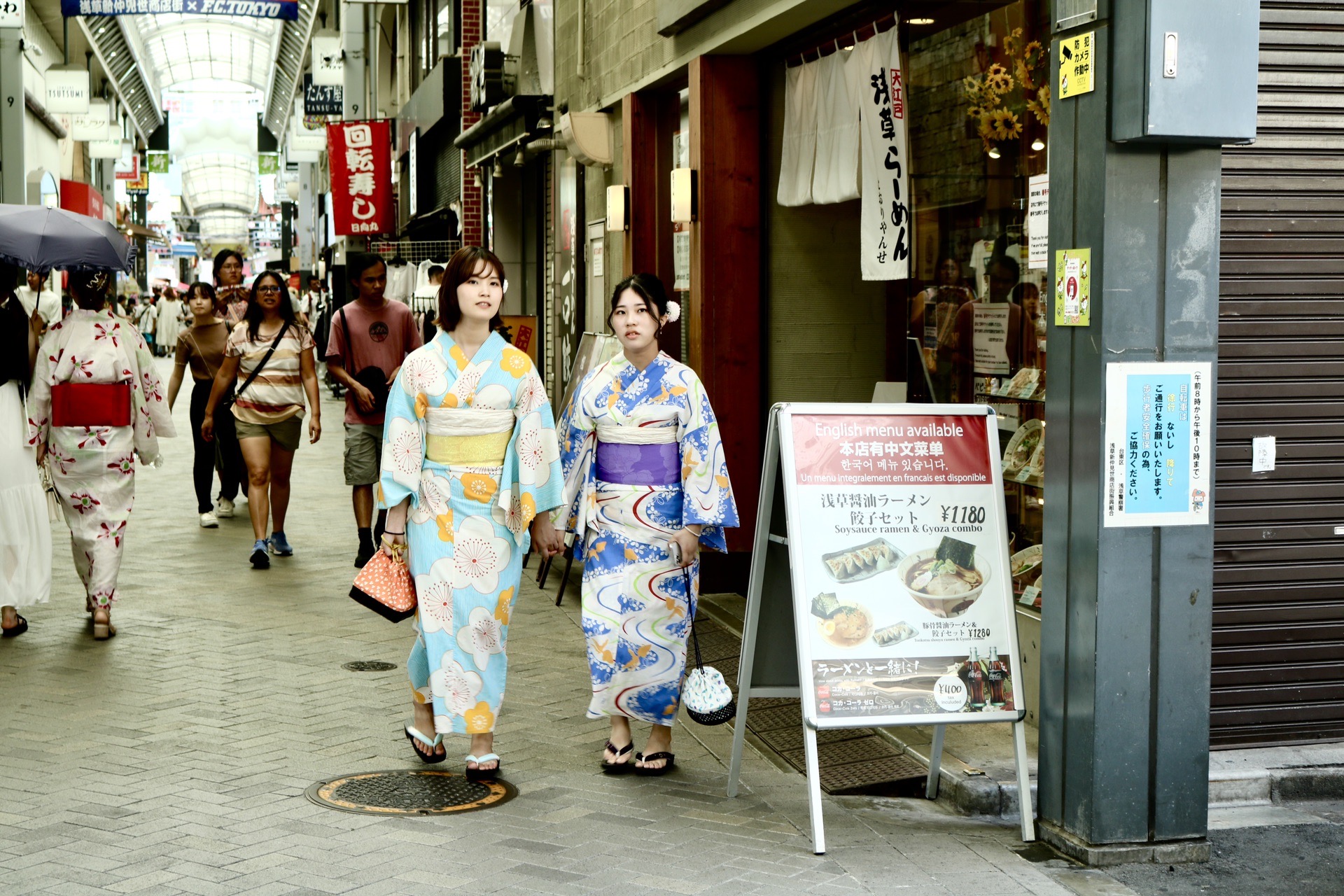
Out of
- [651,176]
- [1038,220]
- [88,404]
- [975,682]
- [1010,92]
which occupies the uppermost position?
[651,176]

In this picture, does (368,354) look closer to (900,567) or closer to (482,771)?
(482,771)

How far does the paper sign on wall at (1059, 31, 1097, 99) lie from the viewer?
4637mm

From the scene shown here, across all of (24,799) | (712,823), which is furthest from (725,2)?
(24,799)

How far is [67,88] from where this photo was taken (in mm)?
27594

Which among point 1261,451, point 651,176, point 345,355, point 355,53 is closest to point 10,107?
point 355,53

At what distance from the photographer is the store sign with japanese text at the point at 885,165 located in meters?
→ 7.44

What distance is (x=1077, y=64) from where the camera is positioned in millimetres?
4719

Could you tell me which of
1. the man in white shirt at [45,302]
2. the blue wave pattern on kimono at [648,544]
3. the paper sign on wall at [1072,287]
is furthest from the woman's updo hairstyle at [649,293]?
the man in white shirt at [45,302]

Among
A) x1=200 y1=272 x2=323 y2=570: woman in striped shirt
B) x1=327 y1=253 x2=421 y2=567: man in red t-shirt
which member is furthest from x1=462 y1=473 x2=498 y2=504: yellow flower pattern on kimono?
x1=200 y1=272 x2=323 y2=570: woman in striped shirt

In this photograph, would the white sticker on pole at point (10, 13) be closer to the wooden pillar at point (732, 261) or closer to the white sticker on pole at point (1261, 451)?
the wooden pillar at point (732, 261)

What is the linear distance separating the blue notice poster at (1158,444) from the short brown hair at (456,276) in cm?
236

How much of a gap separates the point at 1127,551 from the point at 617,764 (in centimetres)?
219

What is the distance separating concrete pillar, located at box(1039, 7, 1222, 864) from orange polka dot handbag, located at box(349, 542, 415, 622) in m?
2.44

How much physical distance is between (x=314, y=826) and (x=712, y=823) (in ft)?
4.56
